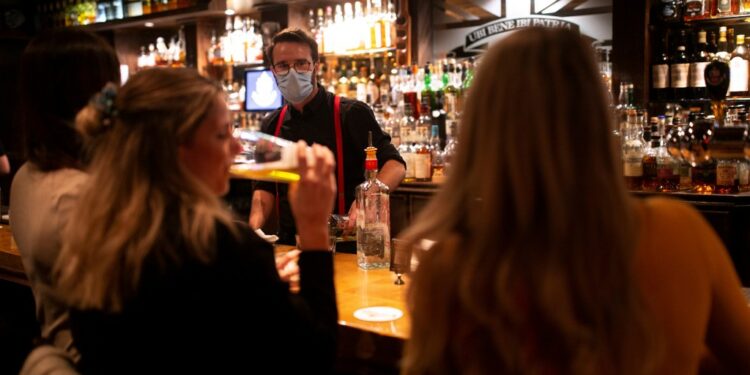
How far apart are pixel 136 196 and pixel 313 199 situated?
334 millimetres

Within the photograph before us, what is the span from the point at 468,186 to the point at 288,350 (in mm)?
417

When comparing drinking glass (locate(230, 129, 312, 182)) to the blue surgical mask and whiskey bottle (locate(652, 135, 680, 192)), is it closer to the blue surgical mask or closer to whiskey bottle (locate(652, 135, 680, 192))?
the blue surgical mask

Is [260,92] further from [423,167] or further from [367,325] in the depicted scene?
[367,325]

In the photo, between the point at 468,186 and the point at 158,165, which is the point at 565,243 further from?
the point at 158,165

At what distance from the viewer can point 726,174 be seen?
374 centimetres

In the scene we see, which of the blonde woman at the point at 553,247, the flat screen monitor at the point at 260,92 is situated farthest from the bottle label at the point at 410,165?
the blonde woman at the point at 553,247

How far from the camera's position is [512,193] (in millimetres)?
1014

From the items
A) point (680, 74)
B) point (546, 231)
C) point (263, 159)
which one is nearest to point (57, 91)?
point (263, 159)

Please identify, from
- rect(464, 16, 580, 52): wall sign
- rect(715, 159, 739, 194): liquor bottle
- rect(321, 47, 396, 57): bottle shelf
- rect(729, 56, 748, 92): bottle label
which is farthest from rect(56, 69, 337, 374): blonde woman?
rect(321, 47, 396, 57): bottle shelf

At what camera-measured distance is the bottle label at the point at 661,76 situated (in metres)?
4.48

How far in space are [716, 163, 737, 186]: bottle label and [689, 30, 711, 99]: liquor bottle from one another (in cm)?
78

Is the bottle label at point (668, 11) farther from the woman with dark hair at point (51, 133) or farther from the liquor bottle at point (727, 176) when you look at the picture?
the woman with dark hair at point (51, 133)

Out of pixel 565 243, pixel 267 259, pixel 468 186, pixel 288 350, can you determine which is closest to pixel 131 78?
pixel 267 259

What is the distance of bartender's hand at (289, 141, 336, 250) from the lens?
140cm
